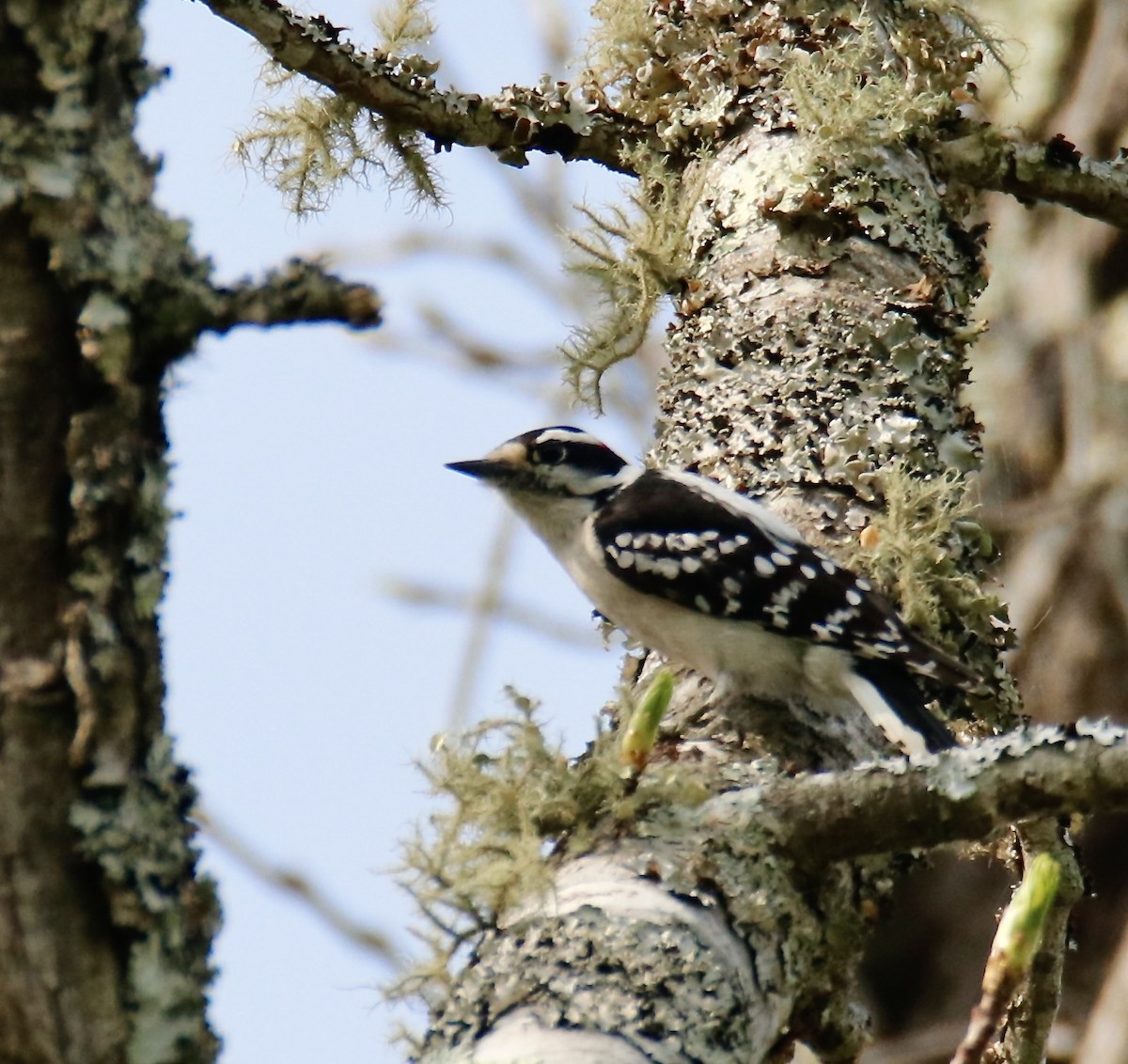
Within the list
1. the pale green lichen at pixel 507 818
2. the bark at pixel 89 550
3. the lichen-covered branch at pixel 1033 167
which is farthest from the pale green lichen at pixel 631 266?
the bark at pixel 89 550

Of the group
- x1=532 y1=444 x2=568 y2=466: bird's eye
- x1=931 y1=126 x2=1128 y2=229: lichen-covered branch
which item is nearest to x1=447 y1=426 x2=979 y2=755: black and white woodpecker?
x1=532 y1=444 x2=568 y2=466: bird's eye

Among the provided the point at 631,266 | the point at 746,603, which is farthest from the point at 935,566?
the point at 631,266

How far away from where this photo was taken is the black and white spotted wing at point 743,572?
3.40m

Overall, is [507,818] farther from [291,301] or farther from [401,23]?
[401,23]

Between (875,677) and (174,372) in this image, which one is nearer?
(174,372)

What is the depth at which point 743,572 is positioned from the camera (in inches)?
145

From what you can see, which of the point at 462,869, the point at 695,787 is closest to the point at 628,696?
the point at 695,787

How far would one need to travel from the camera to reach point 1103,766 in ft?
7.11

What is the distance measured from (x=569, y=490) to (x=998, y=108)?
13.5ft

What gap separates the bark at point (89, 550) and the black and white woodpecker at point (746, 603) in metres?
1.88

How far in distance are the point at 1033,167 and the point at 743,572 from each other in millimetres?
1220

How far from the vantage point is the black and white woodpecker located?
11.0ft

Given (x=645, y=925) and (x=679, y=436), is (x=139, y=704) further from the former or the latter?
(x=679, y=436)

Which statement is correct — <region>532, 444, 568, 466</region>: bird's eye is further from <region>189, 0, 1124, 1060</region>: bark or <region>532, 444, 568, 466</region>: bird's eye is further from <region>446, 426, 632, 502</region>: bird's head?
<region>189, 0, 1124, 1060</region>: bark
